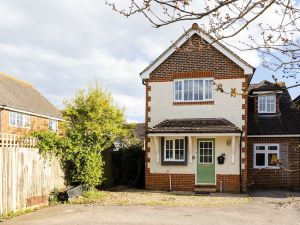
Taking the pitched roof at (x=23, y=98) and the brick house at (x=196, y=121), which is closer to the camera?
the brick house at (x=196, y=121)

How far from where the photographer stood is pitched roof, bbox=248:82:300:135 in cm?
2011

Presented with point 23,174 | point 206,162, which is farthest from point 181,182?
point 23,174

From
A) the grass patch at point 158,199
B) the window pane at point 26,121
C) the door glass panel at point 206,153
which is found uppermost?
the window pane at point 26,121

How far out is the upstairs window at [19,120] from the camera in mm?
30005

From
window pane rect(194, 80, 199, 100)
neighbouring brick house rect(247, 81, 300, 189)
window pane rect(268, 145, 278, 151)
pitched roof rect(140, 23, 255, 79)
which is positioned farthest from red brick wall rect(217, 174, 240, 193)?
pitched roof rect(140, 23, 255, 79)

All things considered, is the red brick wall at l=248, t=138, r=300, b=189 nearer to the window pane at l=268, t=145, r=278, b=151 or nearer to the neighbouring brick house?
the neighbouring brick house

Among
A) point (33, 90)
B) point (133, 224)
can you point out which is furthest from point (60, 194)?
point (33, 90)

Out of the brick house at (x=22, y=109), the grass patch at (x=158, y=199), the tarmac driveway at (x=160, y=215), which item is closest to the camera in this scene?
the tarmac driveway at (x=160, y=215)

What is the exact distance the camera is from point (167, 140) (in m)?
19.1

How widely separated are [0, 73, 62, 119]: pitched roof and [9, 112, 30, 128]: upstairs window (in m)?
0.61

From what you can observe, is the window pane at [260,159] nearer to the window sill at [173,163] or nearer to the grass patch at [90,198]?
the window sill at [173,163]

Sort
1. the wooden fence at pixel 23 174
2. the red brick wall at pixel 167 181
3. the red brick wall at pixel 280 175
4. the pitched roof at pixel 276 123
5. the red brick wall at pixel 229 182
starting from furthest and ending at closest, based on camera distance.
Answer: the pitched roof at pixel 276 123 → the red brick wall at pixel 280 175 → the red brick wall at pixel 167 181 → the red brick wall at pixel 229 182 → the wooden fence at pixel 23 174

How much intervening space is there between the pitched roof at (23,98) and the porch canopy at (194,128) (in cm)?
1464

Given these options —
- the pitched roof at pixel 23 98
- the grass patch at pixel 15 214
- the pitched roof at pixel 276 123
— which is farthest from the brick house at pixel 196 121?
the pitched roof at pixel 23 98
